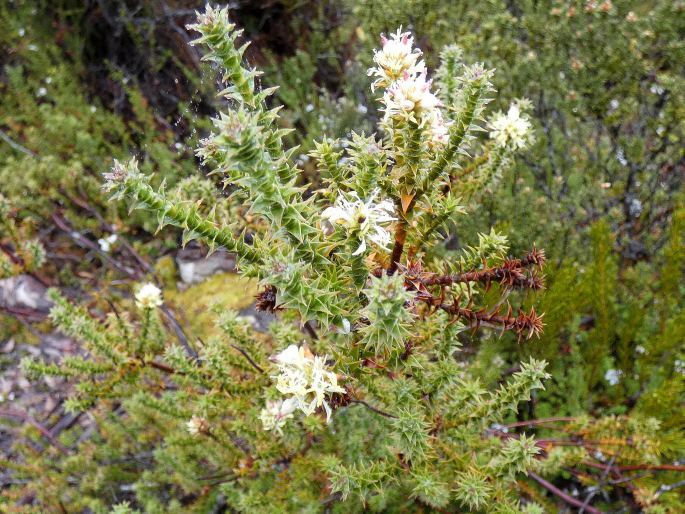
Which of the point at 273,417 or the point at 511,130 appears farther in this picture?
the point at 511,130

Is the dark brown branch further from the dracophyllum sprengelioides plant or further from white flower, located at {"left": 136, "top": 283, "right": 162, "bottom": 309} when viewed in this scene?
white flower, located at {"left": 136, "top": 283, "right": 162, "bottom": 309}

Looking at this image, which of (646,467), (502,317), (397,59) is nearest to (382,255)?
(502,317)

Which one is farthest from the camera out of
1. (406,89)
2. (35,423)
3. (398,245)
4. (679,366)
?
(35,423)

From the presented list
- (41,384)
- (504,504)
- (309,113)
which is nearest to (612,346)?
(504,504)

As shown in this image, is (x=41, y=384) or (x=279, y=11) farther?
(x=279, y=11)

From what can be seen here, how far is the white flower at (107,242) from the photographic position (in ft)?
12.1

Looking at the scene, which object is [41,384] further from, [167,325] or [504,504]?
[504,504]

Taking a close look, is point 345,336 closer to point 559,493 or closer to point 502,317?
point 502,317

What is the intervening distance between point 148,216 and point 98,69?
1.72 metres

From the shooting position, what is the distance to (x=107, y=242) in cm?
377

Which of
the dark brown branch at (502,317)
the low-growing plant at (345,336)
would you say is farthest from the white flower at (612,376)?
the dark brown branch at (502,317)

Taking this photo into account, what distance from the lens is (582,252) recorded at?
2922 millimetres

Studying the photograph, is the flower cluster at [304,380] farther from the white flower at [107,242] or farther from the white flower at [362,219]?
the white flower at [107,242]

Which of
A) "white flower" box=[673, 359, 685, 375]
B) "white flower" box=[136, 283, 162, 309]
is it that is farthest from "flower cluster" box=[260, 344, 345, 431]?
"white flower" box=[673, 359, 685, 375]
